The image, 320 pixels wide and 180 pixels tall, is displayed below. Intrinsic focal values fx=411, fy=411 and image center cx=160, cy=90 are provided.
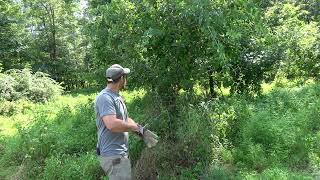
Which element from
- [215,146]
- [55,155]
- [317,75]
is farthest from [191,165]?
[317,75]

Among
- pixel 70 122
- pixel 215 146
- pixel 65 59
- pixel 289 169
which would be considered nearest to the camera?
pixel 289 169

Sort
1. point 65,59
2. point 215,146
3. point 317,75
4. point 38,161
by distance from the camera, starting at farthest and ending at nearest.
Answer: point 65,59, point 317,75, point 38,161, point 215,146

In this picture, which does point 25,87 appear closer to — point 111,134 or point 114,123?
point 111,134

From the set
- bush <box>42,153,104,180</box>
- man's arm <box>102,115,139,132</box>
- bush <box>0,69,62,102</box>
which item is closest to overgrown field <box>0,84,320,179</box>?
bush <box>42,153,104,180</box>

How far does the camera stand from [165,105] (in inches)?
270

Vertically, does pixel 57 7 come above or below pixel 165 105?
above

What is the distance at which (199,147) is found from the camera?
630 cm

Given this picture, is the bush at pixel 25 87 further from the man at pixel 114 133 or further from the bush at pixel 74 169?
the man at pixel 114 133

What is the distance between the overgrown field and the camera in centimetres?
621

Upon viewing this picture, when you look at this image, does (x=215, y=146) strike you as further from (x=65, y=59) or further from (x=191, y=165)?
(x=65, y=59)

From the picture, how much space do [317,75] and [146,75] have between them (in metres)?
8.40

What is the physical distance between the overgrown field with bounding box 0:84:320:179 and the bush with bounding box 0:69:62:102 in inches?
280

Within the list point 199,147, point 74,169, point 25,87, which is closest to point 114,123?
point 199,147

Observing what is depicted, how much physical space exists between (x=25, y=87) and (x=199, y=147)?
11.4 metres
